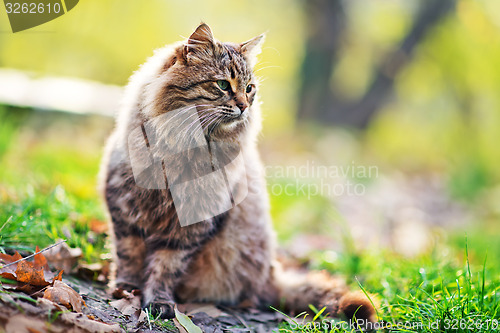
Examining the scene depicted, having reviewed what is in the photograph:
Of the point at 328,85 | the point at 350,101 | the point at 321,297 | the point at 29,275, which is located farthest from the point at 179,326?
the point at 350,101

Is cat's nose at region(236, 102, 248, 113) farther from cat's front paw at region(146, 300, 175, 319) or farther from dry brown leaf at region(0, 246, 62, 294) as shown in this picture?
dry brown leaf at region(0, 246, 62, 294)

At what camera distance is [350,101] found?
10219mm

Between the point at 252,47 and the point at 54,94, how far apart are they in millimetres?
4331

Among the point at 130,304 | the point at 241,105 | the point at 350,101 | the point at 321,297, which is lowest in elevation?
the point at 321,297

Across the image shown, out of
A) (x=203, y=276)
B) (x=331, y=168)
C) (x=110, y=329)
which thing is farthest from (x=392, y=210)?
(x=110, y=329)

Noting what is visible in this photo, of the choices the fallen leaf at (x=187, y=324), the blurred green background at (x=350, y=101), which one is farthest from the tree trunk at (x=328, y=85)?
the fallen leaf at (x=187, y=324)

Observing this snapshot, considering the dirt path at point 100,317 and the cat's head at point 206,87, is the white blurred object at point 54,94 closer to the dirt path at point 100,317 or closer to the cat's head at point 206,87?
the cat's head at point 206,87

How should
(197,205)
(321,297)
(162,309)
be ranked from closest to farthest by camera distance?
(162,309)
(197,205)
(321,297)

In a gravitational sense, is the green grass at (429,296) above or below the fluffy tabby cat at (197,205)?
below

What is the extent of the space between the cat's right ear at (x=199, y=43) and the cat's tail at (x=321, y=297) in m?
1.49

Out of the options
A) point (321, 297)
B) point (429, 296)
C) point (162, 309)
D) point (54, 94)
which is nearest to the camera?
point (429, 296)

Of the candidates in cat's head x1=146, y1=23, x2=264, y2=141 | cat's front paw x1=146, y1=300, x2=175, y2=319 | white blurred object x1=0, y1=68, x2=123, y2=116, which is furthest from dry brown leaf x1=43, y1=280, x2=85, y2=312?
white blurred object x1=0, y1=68, x2=123, y2=116

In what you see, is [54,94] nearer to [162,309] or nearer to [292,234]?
[292,234]

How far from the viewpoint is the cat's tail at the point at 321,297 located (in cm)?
226
